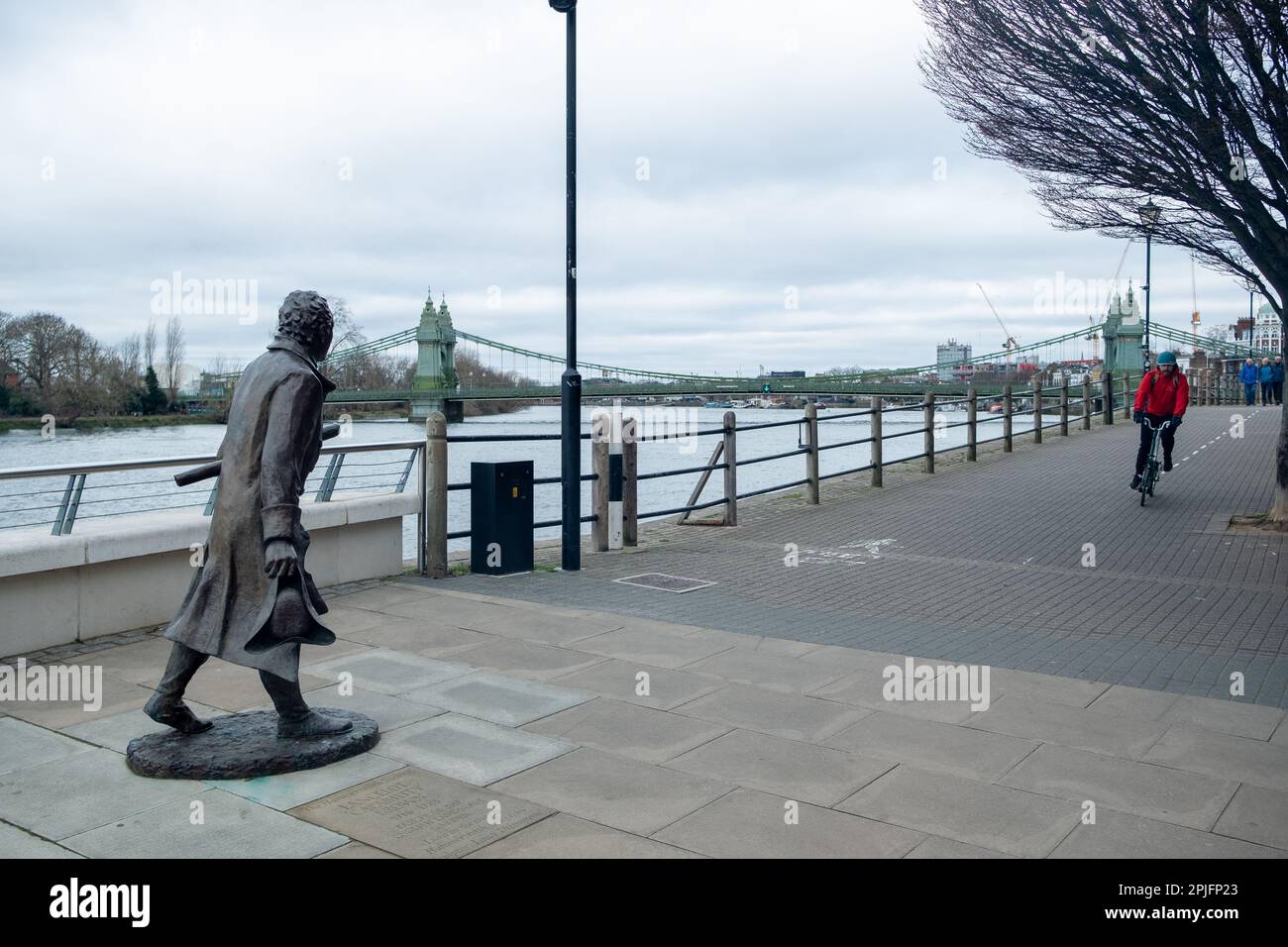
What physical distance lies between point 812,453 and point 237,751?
1028 centimetres

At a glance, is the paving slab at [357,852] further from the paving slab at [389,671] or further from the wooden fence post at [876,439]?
the wooden fence post at [876,439]

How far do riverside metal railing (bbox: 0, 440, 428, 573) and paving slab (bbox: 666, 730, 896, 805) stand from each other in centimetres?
257

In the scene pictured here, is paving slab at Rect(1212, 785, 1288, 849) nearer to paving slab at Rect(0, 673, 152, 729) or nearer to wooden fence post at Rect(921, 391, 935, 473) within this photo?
paving slab at Rect(0, 673, 152, 729)

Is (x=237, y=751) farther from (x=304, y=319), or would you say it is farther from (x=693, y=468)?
(x=693, y=468)

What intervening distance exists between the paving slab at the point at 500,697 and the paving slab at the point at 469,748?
15cm

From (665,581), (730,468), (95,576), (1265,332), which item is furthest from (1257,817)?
(1265,332)

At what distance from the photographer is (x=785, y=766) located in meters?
4.62

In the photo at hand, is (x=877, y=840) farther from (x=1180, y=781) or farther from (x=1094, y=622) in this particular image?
(x=1094, y=622)

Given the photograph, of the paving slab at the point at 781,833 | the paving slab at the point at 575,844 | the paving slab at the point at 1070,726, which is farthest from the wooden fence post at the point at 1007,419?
the paving slab at the point at 575,844

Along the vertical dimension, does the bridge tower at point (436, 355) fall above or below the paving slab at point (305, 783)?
above

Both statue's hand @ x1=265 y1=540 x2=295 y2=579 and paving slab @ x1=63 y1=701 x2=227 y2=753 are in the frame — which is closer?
statue's hand @ x1=265 y1=540 x2=295 y2=579

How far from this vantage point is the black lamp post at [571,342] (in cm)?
964

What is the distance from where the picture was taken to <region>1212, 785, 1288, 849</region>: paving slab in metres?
3.92

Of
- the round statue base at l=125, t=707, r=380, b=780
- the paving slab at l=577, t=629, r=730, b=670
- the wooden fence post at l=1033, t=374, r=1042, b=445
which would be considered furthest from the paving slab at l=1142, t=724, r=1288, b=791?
the wooden fence post at l=1033, t=374, r=1042, b=445
